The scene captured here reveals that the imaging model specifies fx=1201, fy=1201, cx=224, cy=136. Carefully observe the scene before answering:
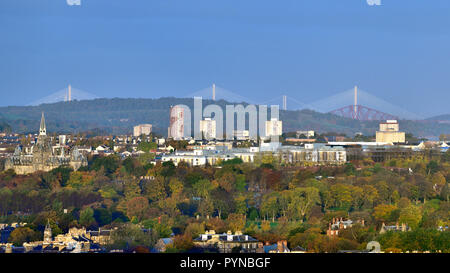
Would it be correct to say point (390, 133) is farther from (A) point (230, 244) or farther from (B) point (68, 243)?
(A) point (230, 244)

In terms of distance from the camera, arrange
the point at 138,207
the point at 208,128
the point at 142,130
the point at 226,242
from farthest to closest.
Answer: the point at 142,130
the point at 208,128
the point at 138,207
the point at 226,242

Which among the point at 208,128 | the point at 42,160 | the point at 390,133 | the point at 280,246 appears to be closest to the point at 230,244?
the point at 280,246

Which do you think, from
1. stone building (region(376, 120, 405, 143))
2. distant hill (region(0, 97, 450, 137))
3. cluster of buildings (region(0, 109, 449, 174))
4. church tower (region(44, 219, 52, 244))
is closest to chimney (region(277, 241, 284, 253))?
church tower (region(44, 219, 52, 244))

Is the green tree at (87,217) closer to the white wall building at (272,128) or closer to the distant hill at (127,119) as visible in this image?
the white wall building at (272,128)

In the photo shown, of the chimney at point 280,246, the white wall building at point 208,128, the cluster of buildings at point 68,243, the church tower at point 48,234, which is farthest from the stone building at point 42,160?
the chimney at point 280,246

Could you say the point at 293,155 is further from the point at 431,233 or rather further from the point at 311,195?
the point at 431,233

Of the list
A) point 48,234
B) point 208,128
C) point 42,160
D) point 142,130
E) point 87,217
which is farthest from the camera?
point 142,130
